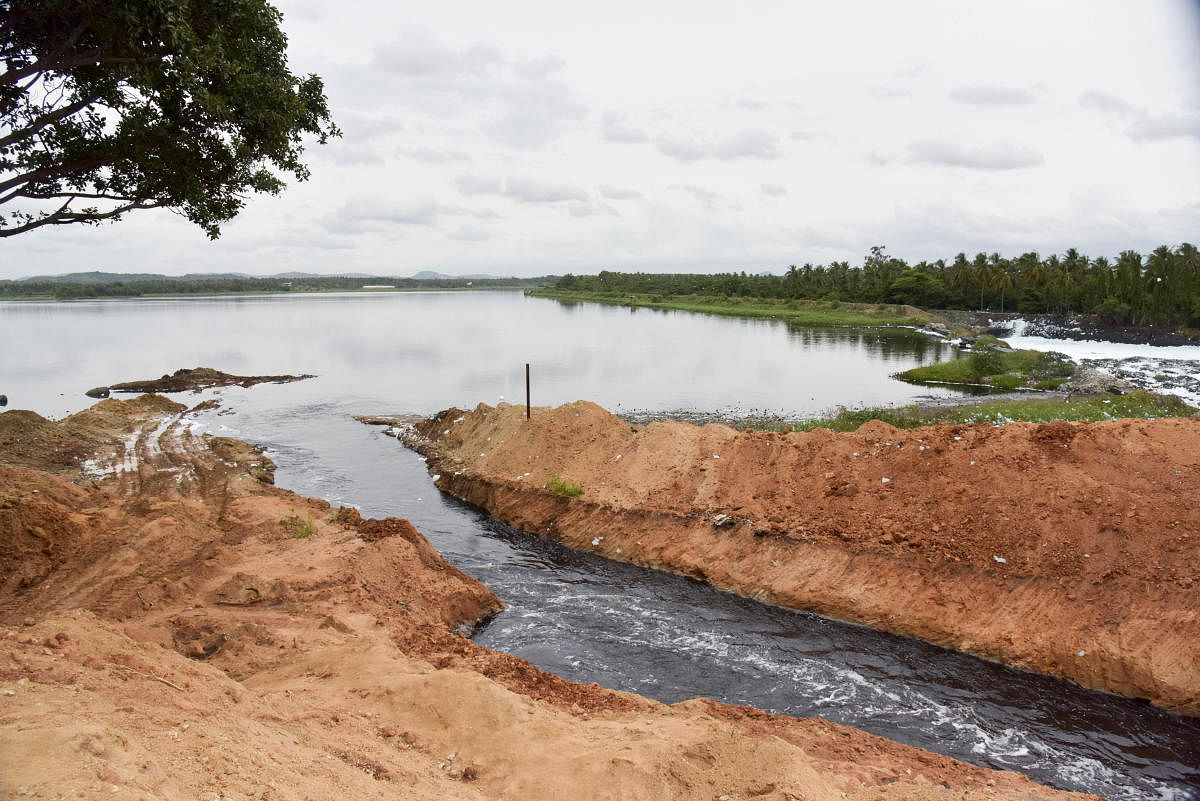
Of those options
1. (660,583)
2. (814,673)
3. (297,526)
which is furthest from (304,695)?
(660,583)

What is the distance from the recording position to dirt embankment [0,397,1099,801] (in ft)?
16.8

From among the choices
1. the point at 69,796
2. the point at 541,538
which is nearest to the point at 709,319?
the point at 541,538

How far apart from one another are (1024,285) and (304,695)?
321 ft

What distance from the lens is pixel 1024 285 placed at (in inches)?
3428

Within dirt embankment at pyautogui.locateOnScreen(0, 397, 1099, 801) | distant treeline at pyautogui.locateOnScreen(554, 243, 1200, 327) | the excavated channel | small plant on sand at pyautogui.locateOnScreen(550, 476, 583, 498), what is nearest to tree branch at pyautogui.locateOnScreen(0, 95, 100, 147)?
dirt embankment at pyautogui.locateOnScreen(0, 397, 1099, 801)

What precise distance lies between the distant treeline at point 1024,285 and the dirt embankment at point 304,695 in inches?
2607

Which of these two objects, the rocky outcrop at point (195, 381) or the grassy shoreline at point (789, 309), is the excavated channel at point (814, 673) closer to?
the rocky outcrop at point (195, 381)

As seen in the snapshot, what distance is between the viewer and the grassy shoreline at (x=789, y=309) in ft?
274

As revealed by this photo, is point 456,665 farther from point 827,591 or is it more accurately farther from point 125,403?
point 125,403

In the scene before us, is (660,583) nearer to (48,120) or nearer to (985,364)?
(48,120)

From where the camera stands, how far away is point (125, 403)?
29609 mm

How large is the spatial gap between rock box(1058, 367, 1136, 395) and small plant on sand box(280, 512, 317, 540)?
32.3m

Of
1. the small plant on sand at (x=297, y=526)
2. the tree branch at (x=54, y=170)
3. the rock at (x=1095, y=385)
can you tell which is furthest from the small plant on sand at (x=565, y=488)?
the rock at (x=1095, y=385)

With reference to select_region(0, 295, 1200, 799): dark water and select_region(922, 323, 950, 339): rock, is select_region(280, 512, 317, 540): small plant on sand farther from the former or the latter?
select_region(922, 323, 950, 339): rock
